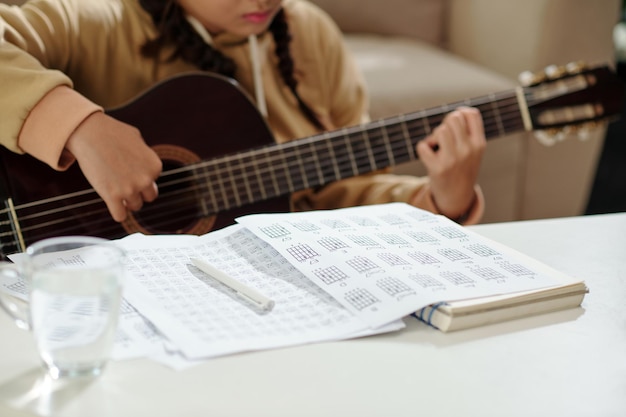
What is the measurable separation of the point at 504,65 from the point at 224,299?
1430 mm

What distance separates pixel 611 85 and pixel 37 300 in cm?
107

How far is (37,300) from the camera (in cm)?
61

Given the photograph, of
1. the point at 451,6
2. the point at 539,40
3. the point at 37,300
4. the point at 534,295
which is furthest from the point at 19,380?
the point at 451,6

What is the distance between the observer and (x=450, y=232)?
89 centimetres

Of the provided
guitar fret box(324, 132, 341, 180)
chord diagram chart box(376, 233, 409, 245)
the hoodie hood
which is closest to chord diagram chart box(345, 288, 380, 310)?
chord diagram chart box(376, 233, 409, 245)

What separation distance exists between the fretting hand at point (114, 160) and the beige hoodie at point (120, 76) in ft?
0.07

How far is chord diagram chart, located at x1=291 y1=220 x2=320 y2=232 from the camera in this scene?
33.8 inches

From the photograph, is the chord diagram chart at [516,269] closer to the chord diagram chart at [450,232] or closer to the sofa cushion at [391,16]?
the chord diagram chart at [450,232]

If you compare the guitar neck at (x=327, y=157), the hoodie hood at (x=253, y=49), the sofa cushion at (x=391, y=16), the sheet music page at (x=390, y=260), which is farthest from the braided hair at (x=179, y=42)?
the sofa cushion at (x=391, y=16)

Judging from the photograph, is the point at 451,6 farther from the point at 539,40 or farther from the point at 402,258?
the point at 402,258

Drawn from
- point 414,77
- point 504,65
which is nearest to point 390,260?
point 414,77

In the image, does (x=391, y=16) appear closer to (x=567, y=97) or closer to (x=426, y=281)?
(x=567, y=97)

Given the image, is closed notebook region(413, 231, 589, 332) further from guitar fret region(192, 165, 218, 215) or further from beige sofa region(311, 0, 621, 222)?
beige sofa region(311, 0, 621, 222)

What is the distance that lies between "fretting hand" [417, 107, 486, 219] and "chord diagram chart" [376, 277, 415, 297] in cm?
53
